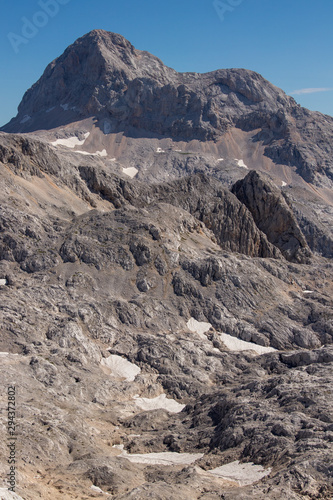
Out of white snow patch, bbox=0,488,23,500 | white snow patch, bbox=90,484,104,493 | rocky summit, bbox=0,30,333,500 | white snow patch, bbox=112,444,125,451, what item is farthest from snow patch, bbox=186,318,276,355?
white snow patch, bbox=0,488,23,500

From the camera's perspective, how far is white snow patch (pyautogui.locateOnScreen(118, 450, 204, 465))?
174 ft

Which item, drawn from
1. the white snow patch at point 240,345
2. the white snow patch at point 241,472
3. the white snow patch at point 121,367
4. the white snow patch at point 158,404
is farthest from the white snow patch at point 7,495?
the white snow patch at point 240,345

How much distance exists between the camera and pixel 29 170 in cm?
11444

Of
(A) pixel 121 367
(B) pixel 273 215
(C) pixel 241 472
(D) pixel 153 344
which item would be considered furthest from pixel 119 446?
(B) pixel 273 215

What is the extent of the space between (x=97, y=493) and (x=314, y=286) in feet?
237

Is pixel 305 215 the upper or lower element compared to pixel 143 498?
upper

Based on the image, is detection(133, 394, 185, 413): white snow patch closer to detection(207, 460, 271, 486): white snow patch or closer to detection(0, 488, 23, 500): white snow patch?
detection(207, 460, 271, 486): white snow patch

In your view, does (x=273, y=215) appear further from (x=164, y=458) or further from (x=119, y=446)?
(x=164, y=458)

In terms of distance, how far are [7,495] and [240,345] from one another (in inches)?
2108

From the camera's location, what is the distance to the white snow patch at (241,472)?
1839 inches

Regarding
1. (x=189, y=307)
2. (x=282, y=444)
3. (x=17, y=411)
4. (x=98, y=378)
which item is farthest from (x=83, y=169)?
(x=282, y=444)

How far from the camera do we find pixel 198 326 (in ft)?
288

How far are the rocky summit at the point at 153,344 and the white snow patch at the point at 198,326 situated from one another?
8.8 inches

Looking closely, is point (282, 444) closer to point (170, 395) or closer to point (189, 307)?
point (170, 395)
